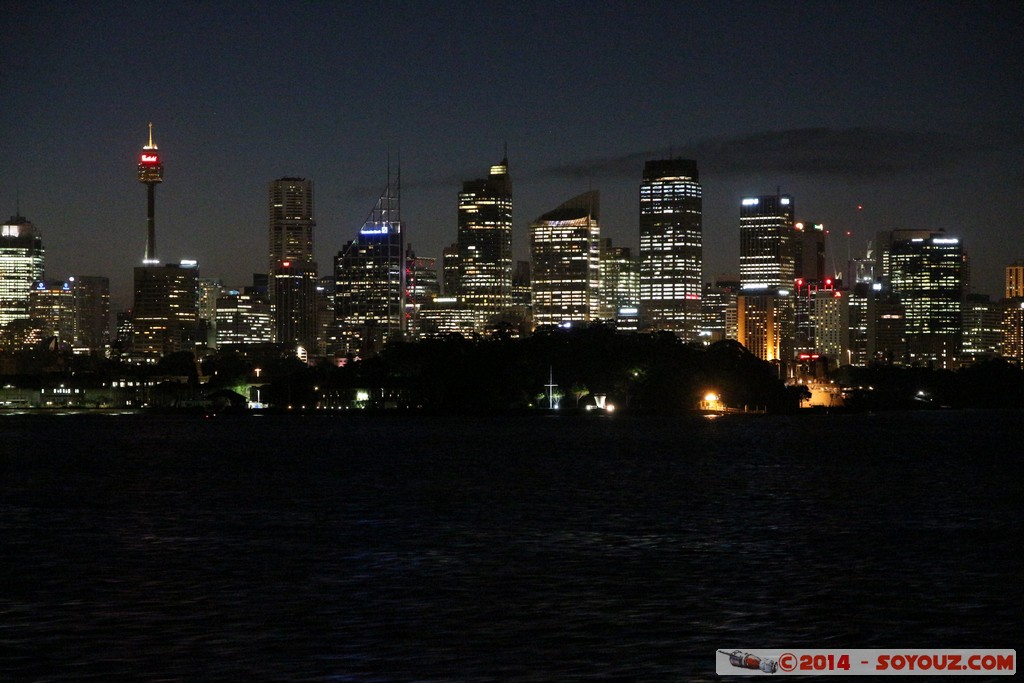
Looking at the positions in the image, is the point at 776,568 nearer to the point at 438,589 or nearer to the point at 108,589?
the point at 438,589

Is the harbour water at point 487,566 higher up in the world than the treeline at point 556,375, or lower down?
lower down

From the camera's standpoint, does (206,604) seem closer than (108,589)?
Yes

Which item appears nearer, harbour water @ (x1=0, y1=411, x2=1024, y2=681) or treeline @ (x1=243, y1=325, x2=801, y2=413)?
harbour water @ (x1=0, y1=411, x2=1024, y2=681)

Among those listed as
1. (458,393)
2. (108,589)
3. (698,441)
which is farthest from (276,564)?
(458,393)

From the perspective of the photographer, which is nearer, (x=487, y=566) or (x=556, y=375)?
(x=487, y=566)

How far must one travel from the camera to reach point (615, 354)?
582 feet

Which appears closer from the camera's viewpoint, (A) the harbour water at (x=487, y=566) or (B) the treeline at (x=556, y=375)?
(A) the harbour water at (x=487, y=566)

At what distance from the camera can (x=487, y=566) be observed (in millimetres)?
37938

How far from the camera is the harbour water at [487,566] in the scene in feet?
87.1

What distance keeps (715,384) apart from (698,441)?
75.9m

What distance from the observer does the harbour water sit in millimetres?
26547

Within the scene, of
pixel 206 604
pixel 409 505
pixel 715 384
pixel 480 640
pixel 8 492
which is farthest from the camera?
pixel 715 384

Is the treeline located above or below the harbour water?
above

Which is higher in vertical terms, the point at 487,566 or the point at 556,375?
the point at 556,375
